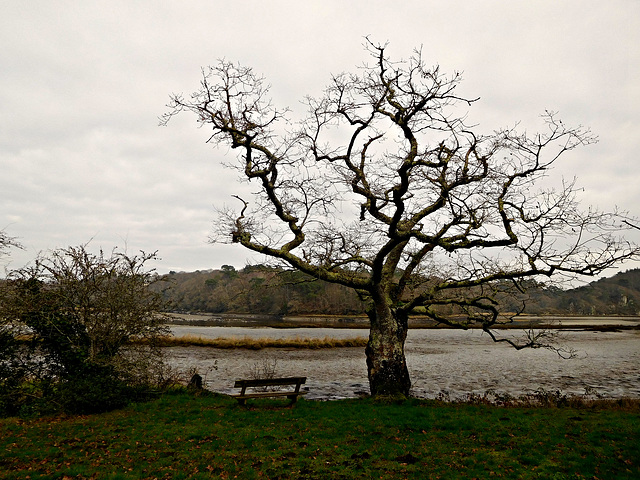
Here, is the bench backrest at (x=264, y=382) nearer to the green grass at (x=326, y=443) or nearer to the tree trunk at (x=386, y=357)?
the green grass at (x=326, y=443)

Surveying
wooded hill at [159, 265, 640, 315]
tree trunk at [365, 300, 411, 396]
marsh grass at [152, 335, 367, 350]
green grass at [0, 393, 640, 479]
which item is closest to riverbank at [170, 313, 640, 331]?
wooded hill at [159, 265, 640, 315]

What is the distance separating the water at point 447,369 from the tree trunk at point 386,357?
124 inches

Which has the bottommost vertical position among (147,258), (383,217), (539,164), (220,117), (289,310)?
(289,310)

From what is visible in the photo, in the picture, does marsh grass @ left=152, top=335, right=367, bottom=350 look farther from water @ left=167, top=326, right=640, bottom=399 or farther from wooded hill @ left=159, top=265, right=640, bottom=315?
wooded hill @ left=159, top=265, right=640, bottom=315

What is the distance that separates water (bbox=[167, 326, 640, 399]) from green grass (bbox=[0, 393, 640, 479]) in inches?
205

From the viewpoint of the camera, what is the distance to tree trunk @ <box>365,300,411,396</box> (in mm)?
12844

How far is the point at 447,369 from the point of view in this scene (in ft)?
76.6

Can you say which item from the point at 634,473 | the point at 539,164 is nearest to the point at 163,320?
the point at 634,473

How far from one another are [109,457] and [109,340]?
5.39 metres

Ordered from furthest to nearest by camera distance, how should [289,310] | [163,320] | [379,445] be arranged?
1. [289,310]
2. [163,320]
3. [379,445]

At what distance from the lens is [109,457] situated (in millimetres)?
7355

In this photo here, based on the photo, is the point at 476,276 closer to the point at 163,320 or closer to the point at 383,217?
the point at 383,217

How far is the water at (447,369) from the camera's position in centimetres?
1744

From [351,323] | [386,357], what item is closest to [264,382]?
[386,357]
